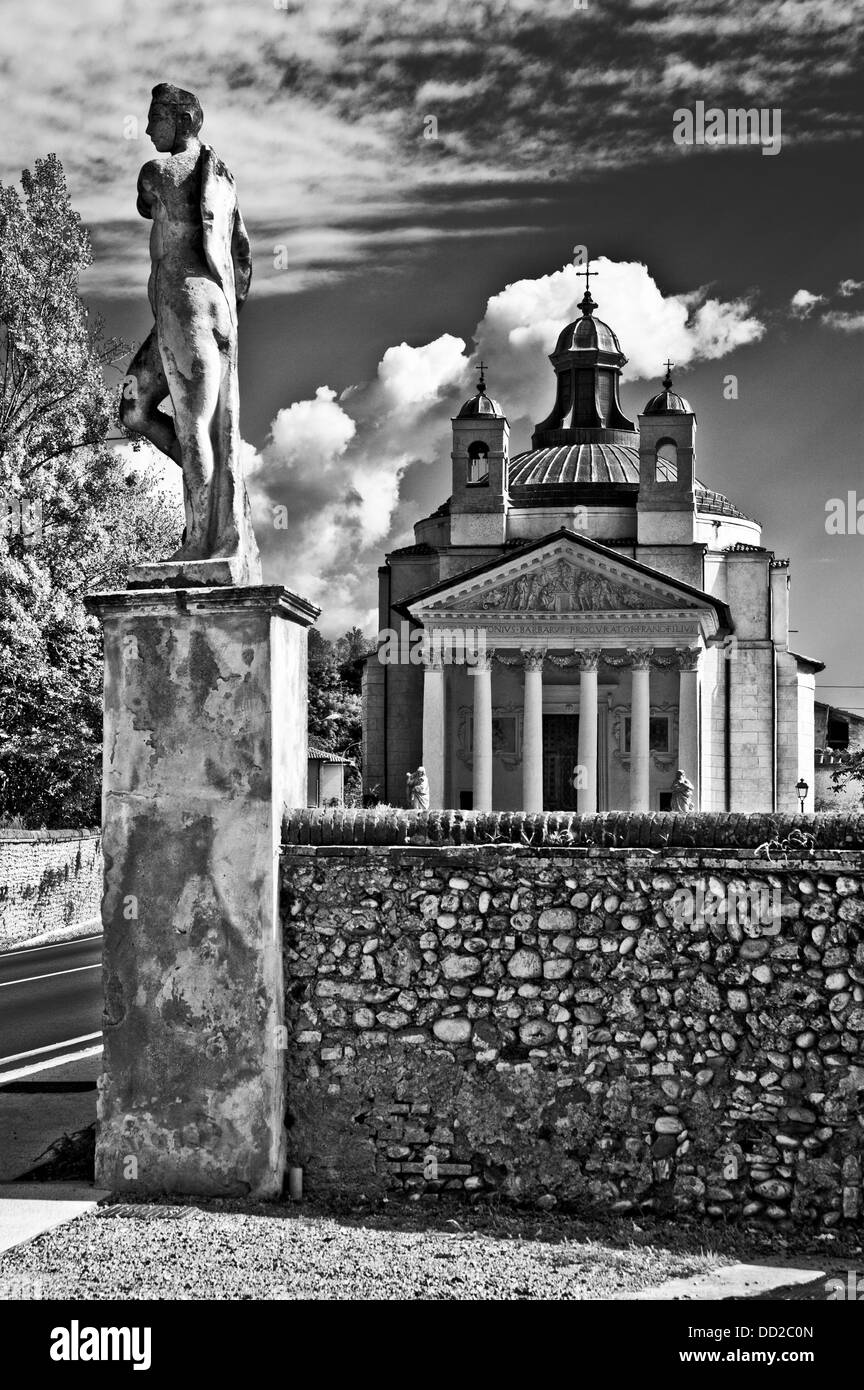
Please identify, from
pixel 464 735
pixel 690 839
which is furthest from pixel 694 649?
pixel 690 839

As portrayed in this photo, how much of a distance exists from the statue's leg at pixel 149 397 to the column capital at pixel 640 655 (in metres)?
30.9

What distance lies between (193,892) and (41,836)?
16.6m

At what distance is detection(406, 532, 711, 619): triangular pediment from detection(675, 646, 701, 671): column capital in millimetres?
1337

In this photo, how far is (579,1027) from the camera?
21.2 ft

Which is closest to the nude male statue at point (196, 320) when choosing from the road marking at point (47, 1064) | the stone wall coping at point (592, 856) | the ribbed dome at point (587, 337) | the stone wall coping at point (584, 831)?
the stone wall coping at point (584, 831)

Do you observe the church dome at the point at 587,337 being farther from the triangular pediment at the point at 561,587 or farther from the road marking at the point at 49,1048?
the road marking at the point at 49,1048

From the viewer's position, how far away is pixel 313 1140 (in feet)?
21.5

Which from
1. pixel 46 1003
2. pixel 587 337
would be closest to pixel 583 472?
pixel 587 337

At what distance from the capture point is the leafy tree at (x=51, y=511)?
24219 millimetres

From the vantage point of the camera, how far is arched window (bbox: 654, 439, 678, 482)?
4288 cm

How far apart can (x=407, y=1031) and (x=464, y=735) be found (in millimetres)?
Result: 34016

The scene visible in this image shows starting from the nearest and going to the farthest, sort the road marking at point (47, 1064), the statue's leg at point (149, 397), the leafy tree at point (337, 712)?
1. the statue's leg at point (149, 397)
2. the road marking at point (47, 1064)
3. the leafy tree at point (337, 712)

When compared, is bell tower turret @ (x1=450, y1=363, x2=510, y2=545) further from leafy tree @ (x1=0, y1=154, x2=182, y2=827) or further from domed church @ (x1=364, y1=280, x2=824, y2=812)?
leafy tree @ (x1=0, y1=154, x2=182, y2=827)

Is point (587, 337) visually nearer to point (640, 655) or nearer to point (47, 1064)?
point (640, 655)
